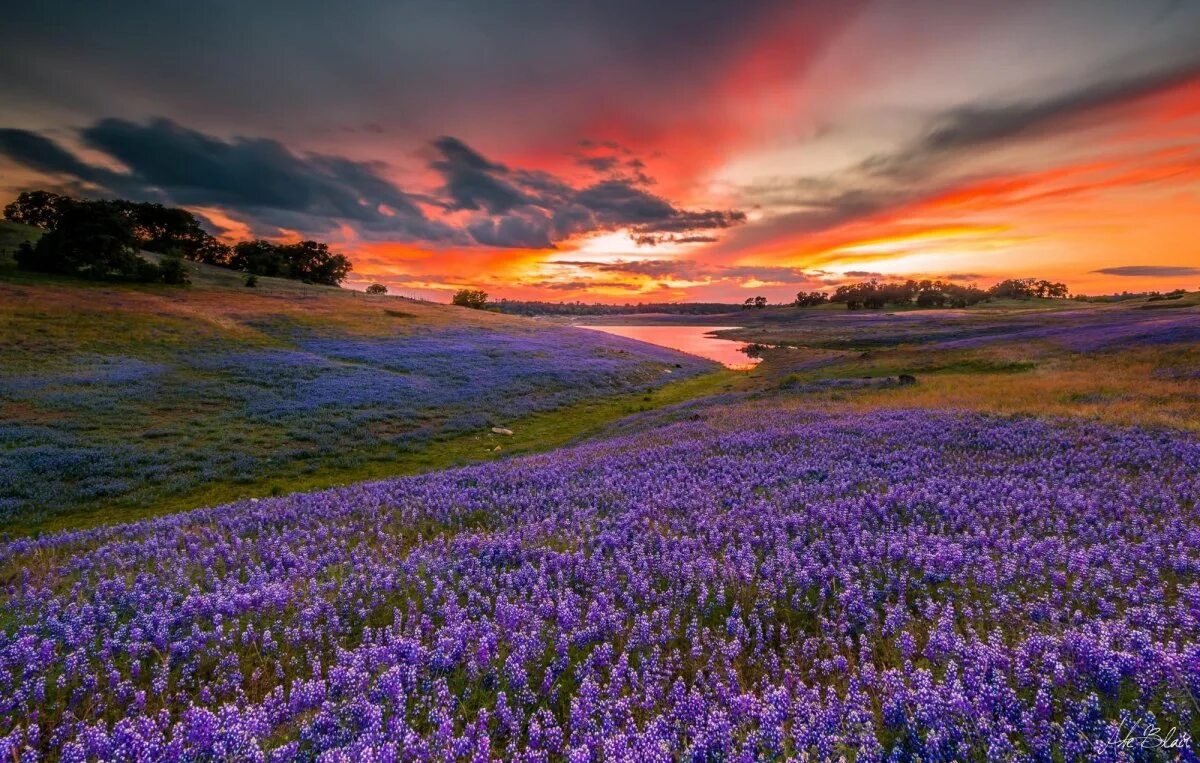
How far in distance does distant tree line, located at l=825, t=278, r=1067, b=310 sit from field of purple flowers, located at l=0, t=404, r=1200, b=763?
534 ft

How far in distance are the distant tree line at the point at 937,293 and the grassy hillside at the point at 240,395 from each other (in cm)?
12052

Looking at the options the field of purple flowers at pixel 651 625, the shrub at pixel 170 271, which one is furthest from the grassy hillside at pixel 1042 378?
the shrub at pixel 170 271

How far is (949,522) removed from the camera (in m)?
6.95

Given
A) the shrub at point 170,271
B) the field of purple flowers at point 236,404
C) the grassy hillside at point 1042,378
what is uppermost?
the shrub at point 170,271

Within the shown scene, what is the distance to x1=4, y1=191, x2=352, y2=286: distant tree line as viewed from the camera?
2255 inches

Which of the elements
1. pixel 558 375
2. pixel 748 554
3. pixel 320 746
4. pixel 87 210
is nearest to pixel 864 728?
pixel 748 554

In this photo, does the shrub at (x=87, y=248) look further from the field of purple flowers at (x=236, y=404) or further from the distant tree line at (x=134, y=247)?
the field of purple flowers at (x=236, y=404)

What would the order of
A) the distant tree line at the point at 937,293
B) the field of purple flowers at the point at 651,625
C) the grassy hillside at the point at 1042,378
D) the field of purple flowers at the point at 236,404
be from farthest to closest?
the distant tree line at the point at 937,293 → the field of purple flowers at the point at 236,404 → the grassy hillside at the point at 1042,378 → the field of purple flowers at the point at 651,625

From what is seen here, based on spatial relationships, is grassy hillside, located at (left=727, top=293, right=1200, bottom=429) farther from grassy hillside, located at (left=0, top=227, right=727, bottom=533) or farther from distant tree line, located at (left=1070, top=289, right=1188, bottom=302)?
distant tree line, located at (left=1070, top=289, right=1188, bottom=302)

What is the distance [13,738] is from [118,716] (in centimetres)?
69

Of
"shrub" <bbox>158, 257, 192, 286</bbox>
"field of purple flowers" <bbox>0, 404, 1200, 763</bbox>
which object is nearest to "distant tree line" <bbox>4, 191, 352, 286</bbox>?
"shrub" <bbox>158, 257, 192, 286</bbox>

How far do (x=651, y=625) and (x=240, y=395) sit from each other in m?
32.2

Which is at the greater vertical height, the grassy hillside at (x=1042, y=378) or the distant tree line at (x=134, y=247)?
the distant tree line at (x=134, y=247)

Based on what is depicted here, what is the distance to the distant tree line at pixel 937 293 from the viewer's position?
5738 inches
